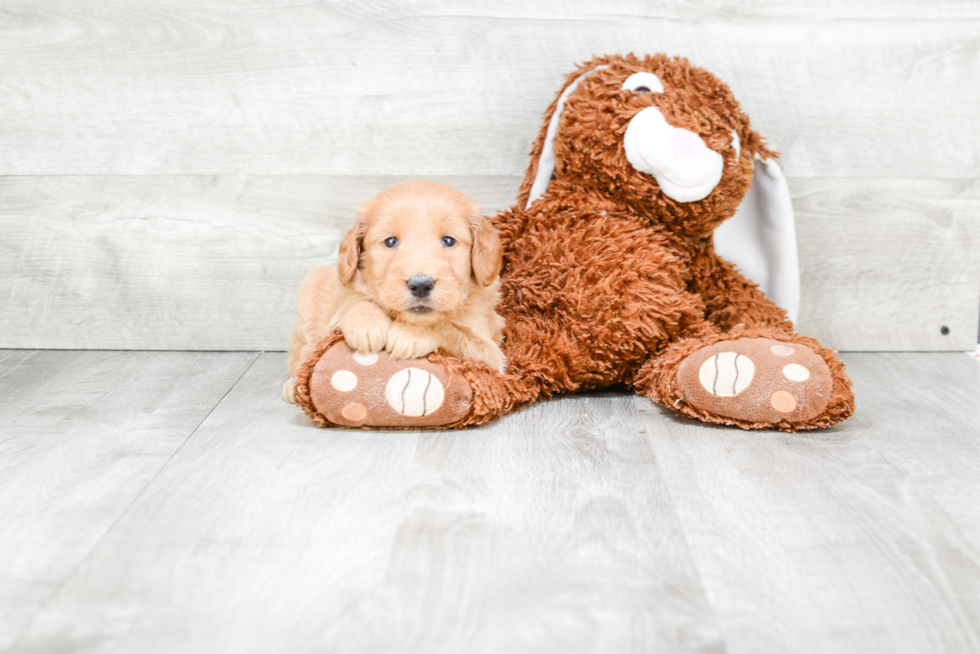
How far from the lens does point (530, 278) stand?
158cm

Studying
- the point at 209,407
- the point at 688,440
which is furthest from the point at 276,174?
the point at 688,440

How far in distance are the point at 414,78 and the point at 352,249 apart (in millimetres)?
607

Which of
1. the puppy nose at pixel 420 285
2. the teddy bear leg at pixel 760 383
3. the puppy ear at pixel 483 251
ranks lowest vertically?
the teddy bear leg at pixel 760 383

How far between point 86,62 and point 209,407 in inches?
33.4

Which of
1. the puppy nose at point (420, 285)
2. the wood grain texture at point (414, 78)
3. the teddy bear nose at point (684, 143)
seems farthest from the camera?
the wood grain texture at point (414, 78)

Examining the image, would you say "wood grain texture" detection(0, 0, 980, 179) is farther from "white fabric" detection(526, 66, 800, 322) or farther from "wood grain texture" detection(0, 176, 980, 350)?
"white fabric" detection(526, 66, 800, 322)

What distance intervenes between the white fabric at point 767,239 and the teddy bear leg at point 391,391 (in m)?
0.68

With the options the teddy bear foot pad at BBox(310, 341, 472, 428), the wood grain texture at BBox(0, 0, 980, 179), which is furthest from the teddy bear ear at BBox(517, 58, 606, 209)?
the teddy bear foot pad at BBox(310, 341, 472, 428)

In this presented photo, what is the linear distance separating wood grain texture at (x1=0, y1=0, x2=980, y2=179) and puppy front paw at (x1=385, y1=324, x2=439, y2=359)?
59 centimetres

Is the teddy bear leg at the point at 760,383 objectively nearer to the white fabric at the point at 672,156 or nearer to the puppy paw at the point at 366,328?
the white fabric at the point at 672,156

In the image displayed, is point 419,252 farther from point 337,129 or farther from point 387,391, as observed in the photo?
point 337,129

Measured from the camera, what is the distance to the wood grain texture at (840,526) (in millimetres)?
842

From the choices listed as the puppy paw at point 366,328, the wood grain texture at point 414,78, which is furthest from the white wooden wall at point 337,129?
the puppy paw at point 366,328

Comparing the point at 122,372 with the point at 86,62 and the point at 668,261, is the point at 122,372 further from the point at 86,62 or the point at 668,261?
the point at 668,261
